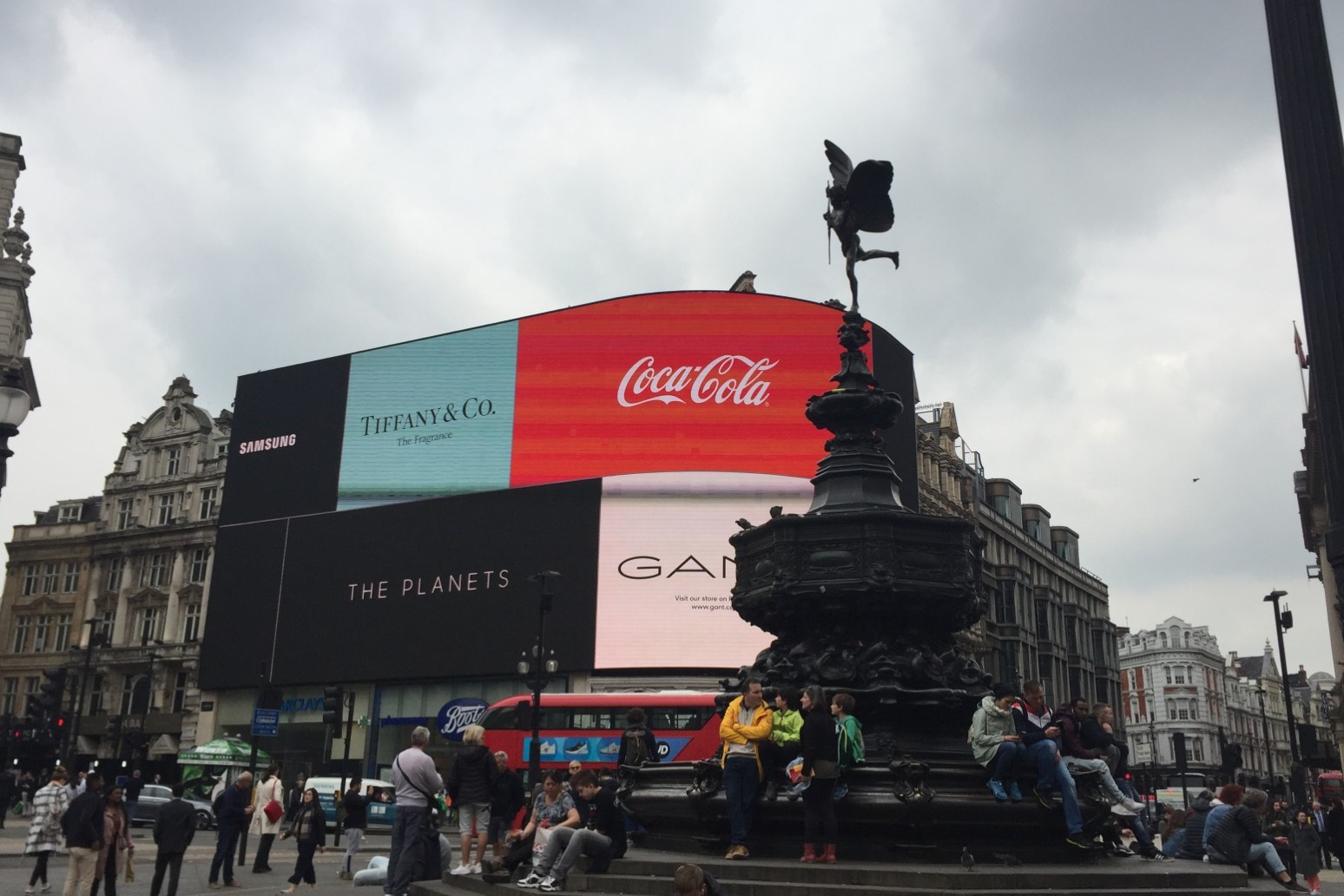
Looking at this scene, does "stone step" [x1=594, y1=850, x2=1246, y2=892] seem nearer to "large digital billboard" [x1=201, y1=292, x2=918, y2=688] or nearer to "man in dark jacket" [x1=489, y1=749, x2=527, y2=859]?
"man in dark jacket" [x1=489, y1=749, x2=527, y2=859]

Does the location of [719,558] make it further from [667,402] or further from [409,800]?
[409,800]

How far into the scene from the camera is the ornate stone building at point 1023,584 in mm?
63750

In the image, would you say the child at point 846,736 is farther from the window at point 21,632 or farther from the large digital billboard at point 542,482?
the window at point 21,632

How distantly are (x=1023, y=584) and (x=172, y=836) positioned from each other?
64.2 metres

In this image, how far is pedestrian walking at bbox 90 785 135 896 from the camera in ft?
38.3

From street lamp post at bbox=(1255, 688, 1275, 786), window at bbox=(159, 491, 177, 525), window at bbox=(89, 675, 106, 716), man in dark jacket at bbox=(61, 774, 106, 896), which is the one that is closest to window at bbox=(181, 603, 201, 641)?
window at bbox=(159, 491, 177, 525)

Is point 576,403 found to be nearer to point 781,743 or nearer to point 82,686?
point 82,686

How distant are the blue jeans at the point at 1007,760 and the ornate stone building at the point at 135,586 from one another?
53667mm

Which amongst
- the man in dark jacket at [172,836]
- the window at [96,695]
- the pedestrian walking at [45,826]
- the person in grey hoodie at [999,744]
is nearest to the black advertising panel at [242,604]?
the window at [96,695]

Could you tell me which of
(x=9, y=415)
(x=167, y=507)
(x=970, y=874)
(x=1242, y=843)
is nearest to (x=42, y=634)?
(x=167, y=507)

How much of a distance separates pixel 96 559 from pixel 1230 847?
208ft

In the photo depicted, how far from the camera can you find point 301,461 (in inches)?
2140

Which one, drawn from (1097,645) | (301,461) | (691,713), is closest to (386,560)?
(301,461)

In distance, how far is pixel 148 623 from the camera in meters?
59.4
